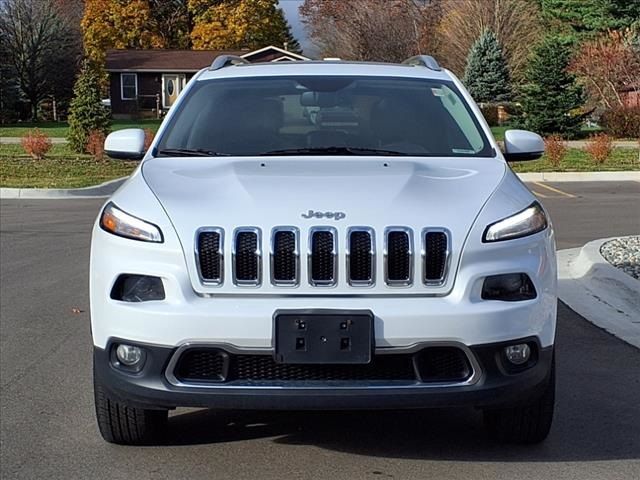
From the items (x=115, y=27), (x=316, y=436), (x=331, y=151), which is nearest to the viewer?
(x=316, y=436)

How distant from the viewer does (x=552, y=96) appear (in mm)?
32094

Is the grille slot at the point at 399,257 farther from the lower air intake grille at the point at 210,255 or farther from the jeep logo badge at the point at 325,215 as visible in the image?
the lower air intake grille at the point at 210,255

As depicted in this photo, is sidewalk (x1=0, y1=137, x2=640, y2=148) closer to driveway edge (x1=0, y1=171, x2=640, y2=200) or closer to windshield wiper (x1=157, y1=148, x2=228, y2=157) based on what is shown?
driveway edge (x1=0, y1=171, x2=640, y2=200)

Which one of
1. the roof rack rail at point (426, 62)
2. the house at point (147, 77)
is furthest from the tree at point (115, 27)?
the roof rack rail at point (426, 62)

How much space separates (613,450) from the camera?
4.40 m

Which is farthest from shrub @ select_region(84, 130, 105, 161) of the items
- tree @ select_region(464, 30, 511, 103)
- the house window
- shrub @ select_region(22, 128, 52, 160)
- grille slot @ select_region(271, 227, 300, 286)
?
the house window

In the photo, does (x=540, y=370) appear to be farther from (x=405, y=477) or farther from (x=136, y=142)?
(x=136, y=142)

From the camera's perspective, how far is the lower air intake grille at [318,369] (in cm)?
376

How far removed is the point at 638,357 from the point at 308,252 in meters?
3.22

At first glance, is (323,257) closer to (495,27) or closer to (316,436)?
(316,436)

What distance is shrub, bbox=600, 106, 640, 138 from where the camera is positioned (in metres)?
32.2

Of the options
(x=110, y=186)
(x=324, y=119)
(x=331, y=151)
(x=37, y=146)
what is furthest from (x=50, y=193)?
(x=331, y=151)

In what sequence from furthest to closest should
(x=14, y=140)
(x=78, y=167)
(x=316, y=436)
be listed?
1. (x=14, y=140)
2. (x=78, y=167)
3. (x=316, y=436)

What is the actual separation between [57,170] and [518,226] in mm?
17858
